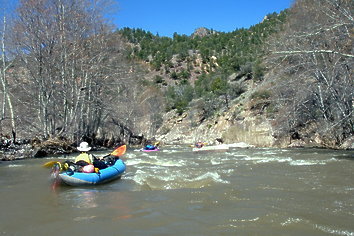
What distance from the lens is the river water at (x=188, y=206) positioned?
163 inches

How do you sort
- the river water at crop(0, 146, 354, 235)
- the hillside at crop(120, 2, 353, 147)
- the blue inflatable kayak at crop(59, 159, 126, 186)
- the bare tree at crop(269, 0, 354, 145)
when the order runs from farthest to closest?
the hillside at crop(120, 2, 353, 147) < the bare tree at crop(269, 0, 354, 145) < the blue inflatable kayak at crop(59, 159, 126, 186) < the river water at crop(0, 146, 354, 235)

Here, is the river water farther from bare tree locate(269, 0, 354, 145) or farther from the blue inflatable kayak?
bare tree locate(269, 0, 354, 145)

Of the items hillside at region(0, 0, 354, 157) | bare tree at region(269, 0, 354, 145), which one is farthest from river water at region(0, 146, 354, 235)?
bare tree at region(269, 0, 354, 145)

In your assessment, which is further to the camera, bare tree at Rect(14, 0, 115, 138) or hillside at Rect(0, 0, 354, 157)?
bare tree at Rect(14, 0, 115, 138)

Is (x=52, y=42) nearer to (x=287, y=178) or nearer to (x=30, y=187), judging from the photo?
(x=30, y=187)

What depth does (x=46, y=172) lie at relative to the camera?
32.2ft

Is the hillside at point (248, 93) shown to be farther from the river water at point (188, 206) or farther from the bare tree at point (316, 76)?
the river water at point (188, 206)

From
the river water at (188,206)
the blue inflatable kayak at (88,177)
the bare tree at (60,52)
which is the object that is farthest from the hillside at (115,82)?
the blue inflatable kayak at (88,177)

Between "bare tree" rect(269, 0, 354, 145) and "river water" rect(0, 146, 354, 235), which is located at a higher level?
"bare tree" rect(269, 0, 354, 145)

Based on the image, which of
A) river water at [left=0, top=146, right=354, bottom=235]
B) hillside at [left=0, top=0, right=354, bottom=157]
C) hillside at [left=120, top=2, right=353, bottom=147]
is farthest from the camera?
hillside at [left=120, top=2, right=353, bottom=147]

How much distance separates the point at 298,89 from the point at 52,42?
13494 mm

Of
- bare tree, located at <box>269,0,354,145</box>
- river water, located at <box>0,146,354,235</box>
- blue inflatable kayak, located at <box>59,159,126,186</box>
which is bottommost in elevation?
river water, located at <box>0,146,354,235</box>

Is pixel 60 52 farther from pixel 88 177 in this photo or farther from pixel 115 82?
pixel 88 177

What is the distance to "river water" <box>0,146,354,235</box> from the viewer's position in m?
4.14
